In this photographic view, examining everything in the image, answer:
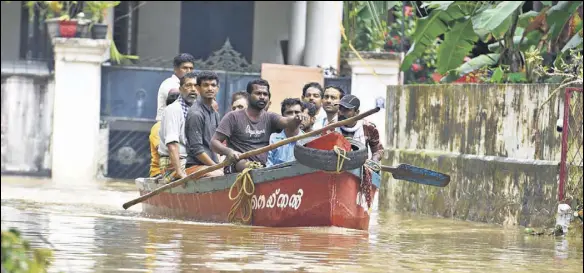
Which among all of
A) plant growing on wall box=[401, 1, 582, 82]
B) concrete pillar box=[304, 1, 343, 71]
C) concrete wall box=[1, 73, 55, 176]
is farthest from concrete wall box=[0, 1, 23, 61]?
plant growing on wall box=[401, 1, 582, 82]

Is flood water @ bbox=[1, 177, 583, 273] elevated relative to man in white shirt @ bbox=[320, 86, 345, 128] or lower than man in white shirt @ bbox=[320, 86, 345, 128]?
lower

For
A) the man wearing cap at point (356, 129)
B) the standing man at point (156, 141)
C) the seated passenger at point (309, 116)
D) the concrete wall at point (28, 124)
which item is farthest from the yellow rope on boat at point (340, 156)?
the concrete wall at point (28, 124)

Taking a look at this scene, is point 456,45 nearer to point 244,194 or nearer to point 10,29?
point 244,194

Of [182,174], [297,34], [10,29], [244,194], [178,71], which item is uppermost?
[297,34]

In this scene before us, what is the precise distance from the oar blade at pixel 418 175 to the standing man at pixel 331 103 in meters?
0.97

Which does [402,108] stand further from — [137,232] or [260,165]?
[137,232]

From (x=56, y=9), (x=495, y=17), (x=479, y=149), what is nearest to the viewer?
(x=495, y=17)

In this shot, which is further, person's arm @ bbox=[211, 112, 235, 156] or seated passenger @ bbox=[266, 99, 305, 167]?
seated passenger @ bbox=[266, 99, 305, 167]

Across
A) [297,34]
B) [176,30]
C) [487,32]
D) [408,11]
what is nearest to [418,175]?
[487,32]

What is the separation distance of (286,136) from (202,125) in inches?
40.2

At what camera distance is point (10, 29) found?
77.6 ft

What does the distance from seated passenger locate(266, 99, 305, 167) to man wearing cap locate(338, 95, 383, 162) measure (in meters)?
0.44

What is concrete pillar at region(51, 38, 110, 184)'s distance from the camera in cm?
2123

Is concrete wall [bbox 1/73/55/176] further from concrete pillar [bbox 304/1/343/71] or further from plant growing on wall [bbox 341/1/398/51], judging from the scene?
plant growing on wall [bbox 341/1/398/51]
